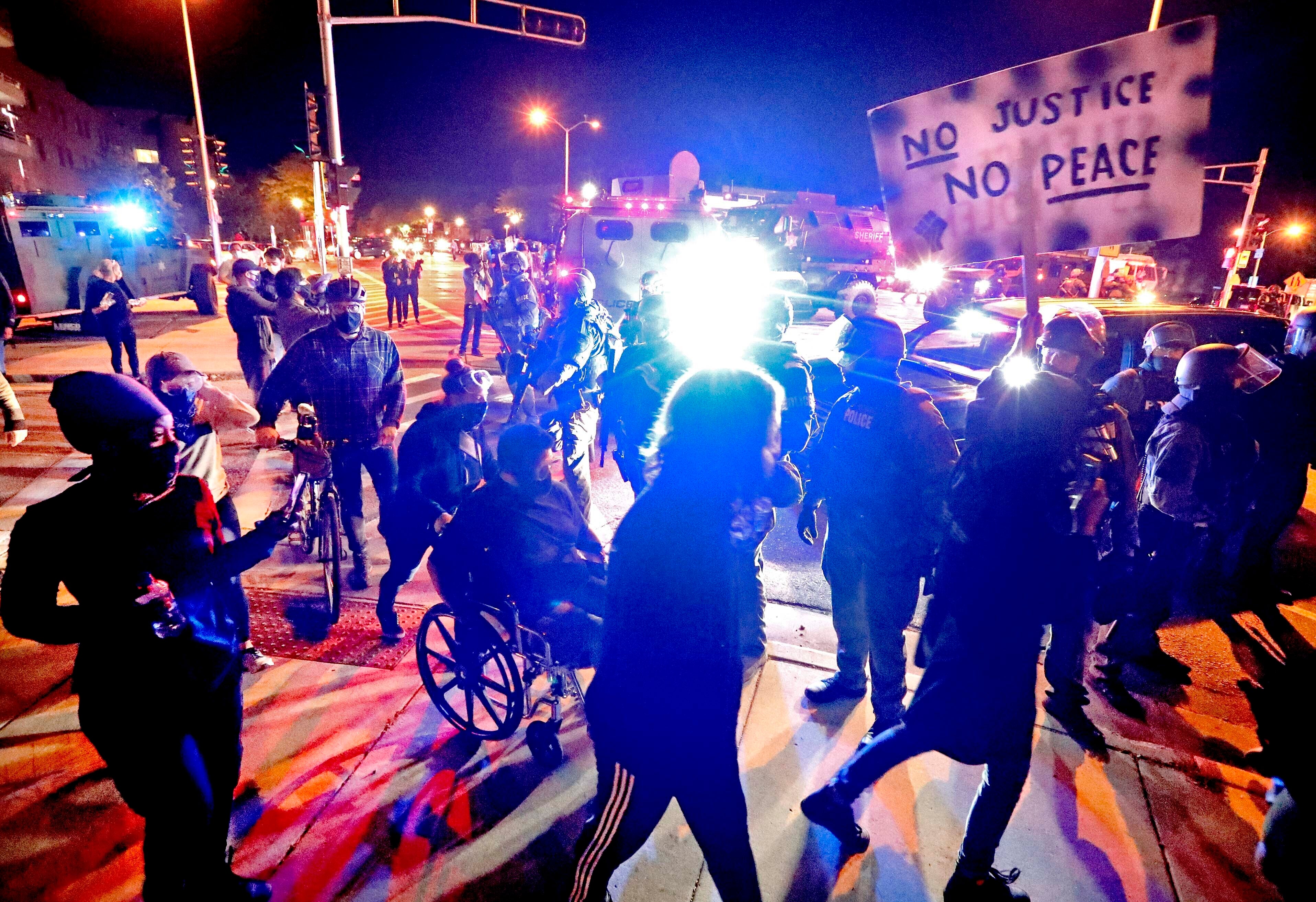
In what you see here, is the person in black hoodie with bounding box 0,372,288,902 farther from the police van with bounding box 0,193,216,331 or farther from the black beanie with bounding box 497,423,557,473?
the police van with bounding box 0,193,216,331

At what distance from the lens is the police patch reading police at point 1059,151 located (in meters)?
2.52

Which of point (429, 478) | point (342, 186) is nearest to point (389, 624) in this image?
point (429, 478)

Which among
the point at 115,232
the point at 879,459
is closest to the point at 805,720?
the point at 879,459

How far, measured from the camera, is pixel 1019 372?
97.6 inches

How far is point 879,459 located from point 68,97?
61.5m

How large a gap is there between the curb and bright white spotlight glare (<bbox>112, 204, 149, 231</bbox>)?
A: 9.23 m

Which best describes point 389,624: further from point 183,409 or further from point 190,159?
point 190,159

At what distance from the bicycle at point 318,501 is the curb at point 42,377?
7.68m

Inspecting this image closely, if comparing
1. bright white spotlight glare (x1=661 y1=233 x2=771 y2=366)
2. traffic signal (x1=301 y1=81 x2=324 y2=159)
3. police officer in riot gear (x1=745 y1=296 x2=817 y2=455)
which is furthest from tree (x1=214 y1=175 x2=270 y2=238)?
police officer in riot gear (x1=745 y1=296 x2=817 y2=455)

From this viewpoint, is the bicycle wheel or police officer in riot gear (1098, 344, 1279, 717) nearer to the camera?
police officer in riot gear (1098, 344, 1279, 717)

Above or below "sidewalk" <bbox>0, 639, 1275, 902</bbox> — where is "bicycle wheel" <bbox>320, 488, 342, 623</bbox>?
above

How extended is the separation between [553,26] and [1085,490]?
12.1 metres

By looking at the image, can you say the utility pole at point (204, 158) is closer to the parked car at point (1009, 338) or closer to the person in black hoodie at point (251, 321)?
the person in black hoodie at point (251, 321)

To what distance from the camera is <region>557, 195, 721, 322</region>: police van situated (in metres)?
10.7
